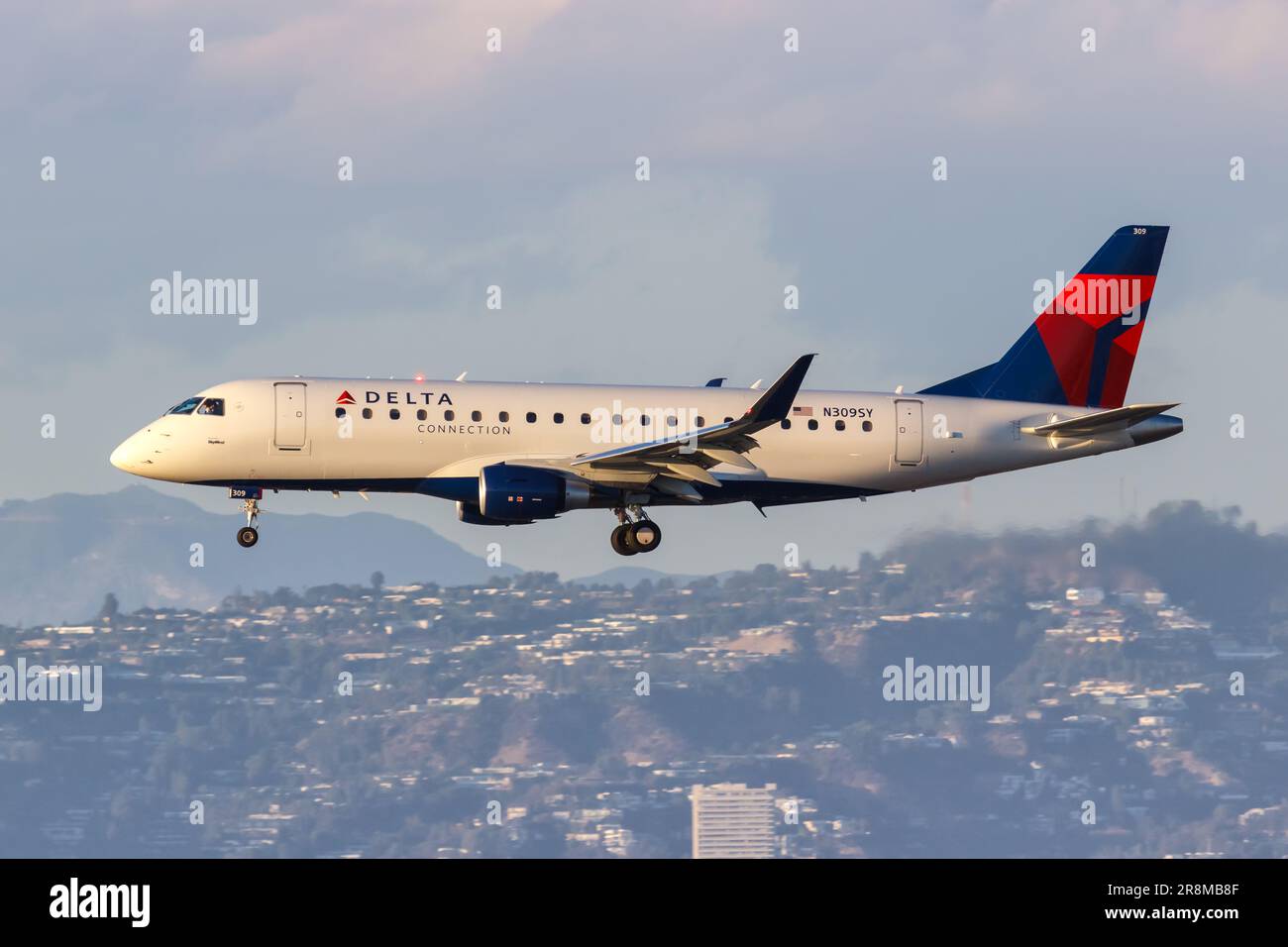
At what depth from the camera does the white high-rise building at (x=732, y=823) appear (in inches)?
4050

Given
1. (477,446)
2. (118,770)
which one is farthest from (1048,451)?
(118,770)

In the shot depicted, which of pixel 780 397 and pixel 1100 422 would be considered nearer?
pixel 780 397

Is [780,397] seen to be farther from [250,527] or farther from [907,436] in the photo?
[250,527]

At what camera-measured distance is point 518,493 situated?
50906 millimetres

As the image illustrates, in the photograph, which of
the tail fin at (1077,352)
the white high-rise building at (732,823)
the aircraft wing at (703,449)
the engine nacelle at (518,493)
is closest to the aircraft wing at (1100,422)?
the tail fin at (1077,352)

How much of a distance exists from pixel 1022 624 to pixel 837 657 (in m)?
14.6

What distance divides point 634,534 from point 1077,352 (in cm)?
1488

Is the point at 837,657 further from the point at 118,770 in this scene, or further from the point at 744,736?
the point at 118,770

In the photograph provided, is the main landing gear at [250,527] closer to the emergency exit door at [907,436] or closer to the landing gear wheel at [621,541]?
the landing gear wheel at [621,541]

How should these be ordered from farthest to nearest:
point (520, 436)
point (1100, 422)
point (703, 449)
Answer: point (1100, 422) < point (520, 436) < point (703, 449)

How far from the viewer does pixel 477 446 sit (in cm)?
5172
